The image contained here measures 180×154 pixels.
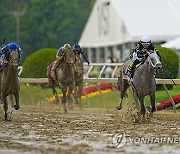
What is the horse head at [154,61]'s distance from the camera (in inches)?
A: 554

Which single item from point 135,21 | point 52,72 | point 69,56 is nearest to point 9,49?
point 69,56

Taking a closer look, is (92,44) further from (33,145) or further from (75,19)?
(33,145)

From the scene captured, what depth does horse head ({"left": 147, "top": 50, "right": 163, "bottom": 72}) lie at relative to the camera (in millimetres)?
14062

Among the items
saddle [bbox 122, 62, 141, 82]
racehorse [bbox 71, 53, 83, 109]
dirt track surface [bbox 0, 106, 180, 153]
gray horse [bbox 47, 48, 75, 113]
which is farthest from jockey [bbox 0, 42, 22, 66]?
racehorse [bbox 71, 53, 83, 109]

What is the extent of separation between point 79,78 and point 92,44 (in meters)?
32.3

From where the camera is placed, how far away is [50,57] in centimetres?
2572

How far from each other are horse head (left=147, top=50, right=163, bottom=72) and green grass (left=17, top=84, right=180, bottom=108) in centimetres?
375

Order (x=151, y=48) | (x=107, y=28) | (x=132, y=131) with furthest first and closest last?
1. (x=107, y=28)
2. (x=151, y=48)
3. (x=132, y=131)

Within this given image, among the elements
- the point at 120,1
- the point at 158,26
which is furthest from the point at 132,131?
the point at 120,1

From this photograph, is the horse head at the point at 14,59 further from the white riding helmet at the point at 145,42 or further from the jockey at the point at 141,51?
the white riding helmet at the point at 145,42

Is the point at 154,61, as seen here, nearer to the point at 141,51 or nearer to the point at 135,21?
the point at 141,51

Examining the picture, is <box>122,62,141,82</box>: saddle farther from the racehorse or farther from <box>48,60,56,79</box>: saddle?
the racehorse

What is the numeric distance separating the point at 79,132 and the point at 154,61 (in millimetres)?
2603

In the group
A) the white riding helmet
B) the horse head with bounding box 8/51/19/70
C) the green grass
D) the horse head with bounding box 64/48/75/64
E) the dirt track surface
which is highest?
the white riding helmet
